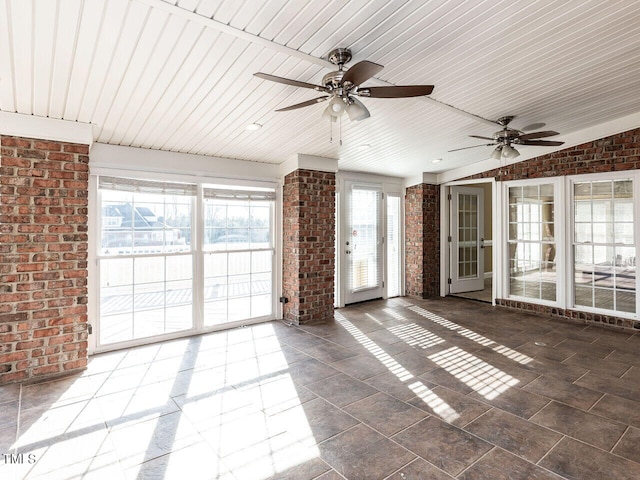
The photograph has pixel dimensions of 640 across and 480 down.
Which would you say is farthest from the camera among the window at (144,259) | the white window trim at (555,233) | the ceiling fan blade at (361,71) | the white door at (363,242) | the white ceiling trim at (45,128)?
the white door at (363,242)

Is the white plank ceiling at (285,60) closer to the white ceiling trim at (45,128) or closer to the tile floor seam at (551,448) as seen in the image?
the white ceiling trim at (45,128)

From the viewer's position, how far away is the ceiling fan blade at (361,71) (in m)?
2.11

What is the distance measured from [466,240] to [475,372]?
4493 mm

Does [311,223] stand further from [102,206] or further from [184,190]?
[102,206]

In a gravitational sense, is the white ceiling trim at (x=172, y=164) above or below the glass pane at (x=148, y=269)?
above

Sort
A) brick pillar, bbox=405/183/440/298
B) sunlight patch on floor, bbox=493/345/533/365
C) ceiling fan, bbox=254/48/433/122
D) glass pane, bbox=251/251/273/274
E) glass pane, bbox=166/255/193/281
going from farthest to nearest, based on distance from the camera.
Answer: brick pillar, bbox=405/183/440/298
glass pane, bbox=251/251/273/274
glass pane, bbox=166/255/193/281
sunlight patch on floor, bbox=493/345/533/365
ceiling fan, bbox=254/48/433/122

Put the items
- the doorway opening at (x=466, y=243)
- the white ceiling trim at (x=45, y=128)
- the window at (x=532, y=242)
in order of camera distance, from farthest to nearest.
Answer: the doorway opening at (x=466, y=243)
the window at (x=532, y=242)
the white ceiling trim at (x=45, y=128)

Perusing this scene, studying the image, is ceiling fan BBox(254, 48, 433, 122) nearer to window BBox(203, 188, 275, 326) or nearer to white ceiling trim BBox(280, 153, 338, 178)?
white ceiling trim BBox(280, 153, 338, 178)

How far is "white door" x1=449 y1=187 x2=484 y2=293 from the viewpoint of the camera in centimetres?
737

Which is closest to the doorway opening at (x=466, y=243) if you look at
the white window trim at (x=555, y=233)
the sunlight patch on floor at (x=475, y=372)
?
the white window trim at (x=555, y=233)

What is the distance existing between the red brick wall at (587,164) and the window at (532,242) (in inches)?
8.0

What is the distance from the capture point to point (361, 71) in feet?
7.15

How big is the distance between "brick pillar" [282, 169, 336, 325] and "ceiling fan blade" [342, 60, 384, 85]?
9.61 ft

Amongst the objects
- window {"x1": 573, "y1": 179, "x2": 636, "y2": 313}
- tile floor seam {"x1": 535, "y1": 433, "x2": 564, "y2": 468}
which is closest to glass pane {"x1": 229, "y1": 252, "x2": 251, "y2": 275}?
tile floor seam {"x1": 535, "y1": 433, "x2": 564, "y2": 468}
